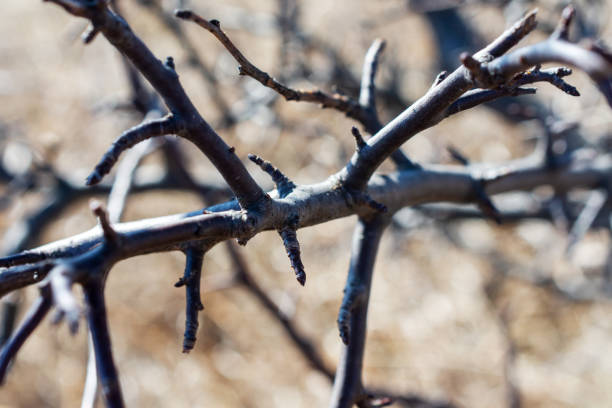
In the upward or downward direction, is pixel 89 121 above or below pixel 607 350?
above

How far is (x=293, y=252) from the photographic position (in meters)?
0.57

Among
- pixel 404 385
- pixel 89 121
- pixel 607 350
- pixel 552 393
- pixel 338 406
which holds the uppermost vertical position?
pixel 89 121

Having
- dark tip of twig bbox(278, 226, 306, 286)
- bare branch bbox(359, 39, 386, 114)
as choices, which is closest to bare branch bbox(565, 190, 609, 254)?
bare branch bbox(359, 39, 386, 114)

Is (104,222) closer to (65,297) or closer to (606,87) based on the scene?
(65,297)

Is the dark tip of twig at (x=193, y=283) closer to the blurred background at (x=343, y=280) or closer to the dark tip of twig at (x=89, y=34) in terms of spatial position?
the dark tip of twig at (x=89, y=34)

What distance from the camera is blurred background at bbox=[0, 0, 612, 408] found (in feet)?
8.13

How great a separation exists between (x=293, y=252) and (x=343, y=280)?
309cm

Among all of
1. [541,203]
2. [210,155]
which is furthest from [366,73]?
[541,203]

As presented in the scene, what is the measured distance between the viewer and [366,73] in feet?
3.30

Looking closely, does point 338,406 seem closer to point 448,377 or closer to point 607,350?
point 448,377

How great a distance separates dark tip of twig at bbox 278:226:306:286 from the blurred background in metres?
1.39

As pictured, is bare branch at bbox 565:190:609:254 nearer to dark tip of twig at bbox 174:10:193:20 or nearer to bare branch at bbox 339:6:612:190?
bare branch at bbox 339:6:612:190

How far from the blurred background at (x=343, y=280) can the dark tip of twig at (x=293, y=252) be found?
1386mm

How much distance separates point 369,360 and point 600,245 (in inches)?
64.4
